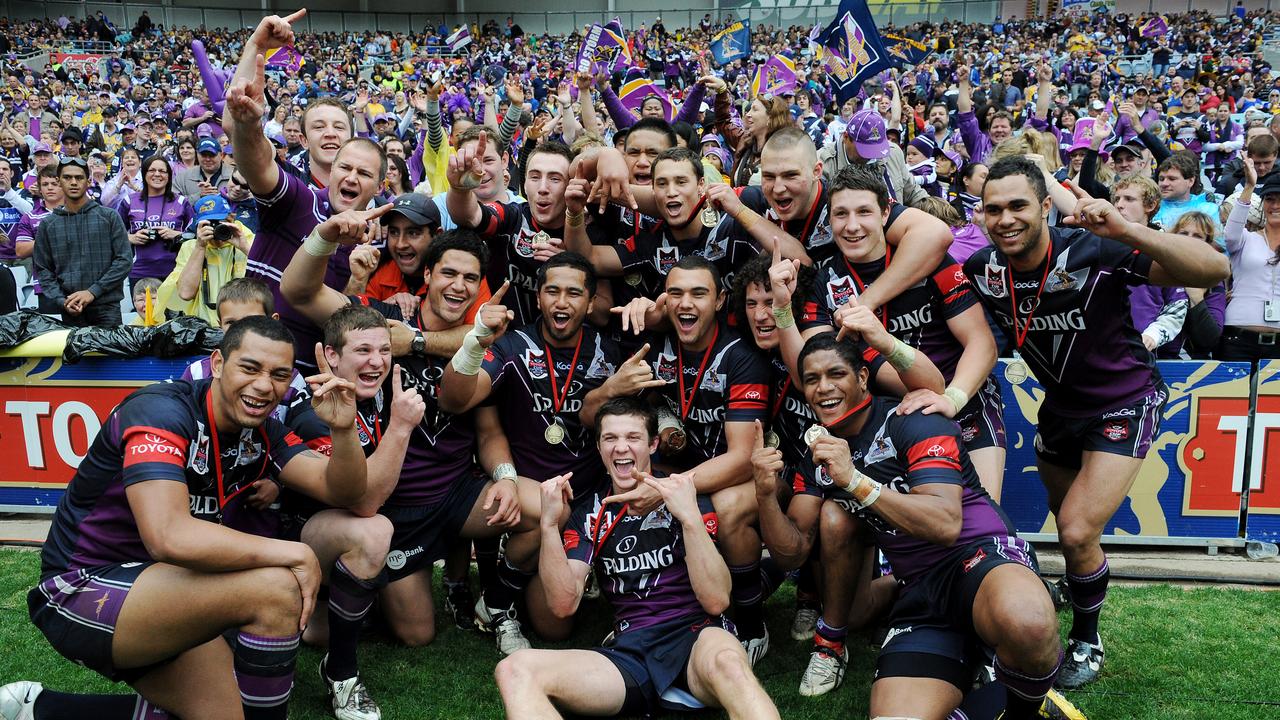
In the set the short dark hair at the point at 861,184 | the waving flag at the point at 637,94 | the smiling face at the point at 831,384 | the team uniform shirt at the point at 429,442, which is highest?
the waving flag at the point at 637,94

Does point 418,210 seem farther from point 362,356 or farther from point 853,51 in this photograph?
point 853,51

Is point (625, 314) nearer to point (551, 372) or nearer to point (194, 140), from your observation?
point (551, 372)

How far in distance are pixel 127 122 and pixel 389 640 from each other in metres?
21.3

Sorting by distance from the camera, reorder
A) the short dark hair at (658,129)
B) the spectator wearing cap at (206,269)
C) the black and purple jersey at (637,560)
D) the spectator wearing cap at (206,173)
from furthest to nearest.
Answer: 1. the spectator wearing cap at (206,173)
2. the spectator wearing cap at (206,269)
3. the short dark hair at (658,129)
4. the black and purple jersey at (637,560)

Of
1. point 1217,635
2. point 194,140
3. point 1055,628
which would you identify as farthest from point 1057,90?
point 1055,628

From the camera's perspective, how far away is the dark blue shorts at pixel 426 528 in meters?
5.24

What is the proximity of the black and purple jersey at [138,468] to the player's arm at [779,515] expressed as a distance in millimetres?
2319

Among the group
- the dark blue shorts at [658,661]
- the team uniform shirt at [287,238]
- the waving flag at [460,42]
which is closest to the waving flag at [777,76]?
the team uniform shirt at [287,238]

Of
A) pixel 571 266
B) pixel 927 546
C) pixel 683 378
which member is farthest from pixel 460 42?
pixel 927 546

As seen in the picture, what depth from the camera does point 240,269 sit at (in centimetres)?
793

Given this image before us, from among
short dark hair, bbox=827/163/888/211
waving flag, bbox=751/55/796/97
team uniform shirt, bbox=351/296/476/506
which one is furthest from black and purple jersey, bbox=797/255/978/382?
waving flag, bbox=751/55/796/97

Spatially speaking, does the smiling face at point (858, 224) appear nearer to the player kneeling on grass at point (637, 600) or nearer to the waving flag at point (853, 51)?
the player kneeling on grass at point (637, 600)

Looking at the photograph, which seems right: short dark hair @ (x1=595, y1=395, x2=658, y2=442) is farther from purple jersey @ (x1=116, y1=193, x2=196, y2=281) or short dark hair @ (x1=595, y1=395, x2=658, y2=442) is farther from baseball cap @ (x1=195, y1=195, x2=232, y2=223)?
purple jersey @ (x1=116, y1=193, x2=196, y2=281)

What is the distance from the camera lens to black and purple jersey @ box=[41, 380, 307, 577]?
378 centimetres
